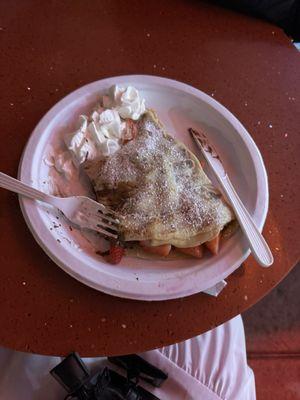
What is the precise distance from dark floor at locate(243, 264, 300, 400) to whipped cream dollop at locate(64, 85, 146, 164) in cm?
92

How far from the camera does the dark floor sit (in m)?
1.46

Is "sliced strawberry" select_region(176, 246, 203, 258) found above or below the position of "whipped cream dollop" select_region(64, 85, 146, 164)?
below

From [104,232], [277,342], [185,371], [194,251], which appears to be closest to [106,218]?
[104,232]

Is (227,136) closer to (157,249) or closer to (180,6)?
(157,249)

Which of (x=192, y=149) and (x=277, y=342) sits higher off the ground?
(x=192, y=149)

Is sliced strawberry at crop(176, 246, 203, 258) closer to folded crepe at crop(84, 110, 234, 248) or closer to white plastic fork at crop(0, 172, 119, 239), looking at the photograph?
folded crepe at crop(84, 110, 234, 248)

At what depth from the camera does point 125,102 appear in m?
0.92

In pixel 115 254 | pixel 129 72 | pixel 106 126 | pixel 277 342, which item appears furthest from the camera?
Answer: pixel 277 342

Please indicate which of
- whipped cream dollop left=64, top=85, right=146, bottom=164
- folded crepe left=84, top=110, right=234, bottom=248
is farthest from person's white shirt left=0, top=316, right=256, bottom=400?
whipped cream dollop left=64, top=85, right=146, bottom=164

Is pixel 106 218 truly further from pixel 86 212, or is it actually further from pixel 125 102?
pixel 125 102

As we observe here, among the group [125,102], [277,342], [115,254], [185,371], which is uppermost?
[125,102]

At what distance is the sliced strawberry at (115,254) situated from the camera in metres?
0.79

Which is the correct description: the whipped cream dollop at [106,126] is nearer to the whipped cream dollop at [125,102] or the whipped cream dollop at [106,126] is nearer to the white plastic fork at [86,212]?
the whipped cream dollop at [125,102]

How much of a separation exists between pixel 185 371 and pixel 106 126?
21.4 inches
